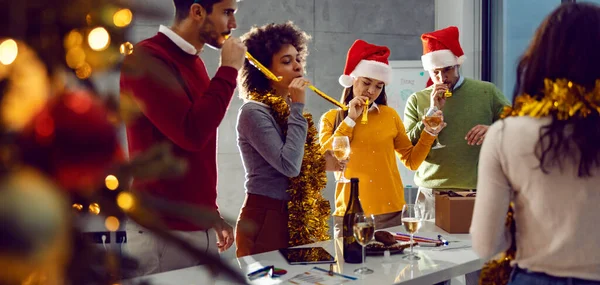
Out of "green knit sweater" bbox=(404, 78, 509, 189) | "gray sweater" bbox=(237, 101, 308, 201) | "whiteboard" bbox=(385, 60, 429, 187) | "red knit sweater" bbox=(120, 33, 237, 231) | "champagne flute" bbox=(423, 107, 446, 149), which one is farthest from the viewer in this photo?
"whiteboard" bbox=(385, 60, 429, 187)

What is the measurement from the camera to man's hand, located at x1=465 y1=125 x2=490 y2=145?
272 cm

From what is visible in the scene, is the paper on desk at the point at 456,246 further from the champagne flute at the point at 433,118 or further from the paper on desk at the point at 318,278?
the champagne flute at the point at 433,118

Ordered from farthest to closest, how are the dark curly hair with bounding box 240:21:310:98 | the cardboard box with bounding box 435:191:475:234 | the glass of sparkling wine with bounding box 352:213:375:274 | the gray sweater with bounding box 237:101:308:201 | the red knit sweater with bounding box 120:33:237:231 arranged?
the dark curly hair with bounding box 240:21:310:98 < the cardboard box with bounding box 435:191:475:234 < the gray sweater with bounding box 237:101:308:201 < the glass of sparkling wine with bounding box 352:213:375:274 < the red knit sweater with bounding box 120:33:237:231

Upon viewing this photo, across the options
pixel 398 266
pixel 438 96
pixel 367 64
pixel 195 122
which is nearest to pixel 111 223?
pixel 195 122

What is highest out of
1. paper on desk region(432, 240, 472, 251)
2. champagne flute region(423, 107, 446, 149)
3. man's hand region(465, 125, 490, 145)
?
champagne flute region(423, 107, 446, 149)

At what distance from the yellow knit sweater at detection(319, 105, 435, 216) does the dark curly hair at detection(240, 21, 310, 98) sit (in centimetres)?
53

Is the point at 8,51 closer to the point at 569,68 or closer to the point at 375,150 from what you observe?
the point at 569,68

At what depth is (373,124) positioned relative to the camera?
2879 mm

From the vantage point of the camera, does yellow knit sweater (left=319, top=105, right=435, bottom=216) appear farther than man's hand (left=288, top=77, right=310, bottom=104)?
Yes

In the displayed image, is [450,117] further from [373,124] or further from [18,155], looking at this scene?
[18,155]

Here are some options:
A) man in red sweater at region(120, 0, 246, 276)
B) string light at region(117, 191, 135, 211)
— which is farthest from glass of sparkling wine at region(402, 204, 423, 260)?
string light at region(117, 191, 135, 211)

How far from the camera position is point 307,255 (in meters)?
1.90

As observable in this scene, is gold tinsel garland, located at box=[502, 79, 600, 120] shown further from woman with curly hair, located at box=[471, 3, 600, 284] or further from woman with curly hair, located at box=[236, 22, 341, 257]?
woman with curly hair, located at box=[236, 22, 341, 257]

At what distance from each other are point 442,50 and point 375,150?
2.44ft
